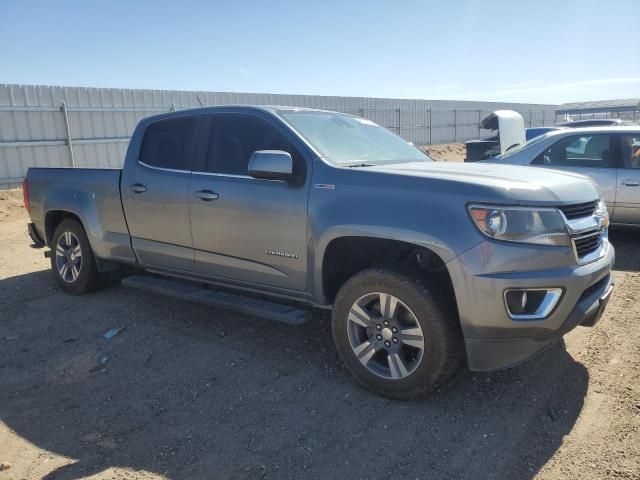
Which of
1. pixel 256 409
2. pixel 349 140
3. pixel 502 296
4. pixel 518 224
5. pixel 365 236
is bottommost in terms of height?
pixel 256 409

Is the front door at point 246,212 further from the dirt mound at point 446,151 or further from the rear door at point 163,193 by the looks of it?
the dirt mound at point 446,151

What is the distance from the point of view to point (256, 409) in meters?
3.28

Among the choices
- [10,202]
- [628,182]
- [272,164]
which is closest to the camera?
[272,164]

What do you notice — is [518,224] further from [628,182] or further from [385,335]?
[628,182]

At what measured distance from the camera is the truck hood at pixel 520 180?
9.50 feet

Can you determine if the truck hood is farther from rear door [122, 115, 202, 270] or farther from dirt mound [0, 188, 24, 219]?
dirt mound [0, 188, 24, 219]

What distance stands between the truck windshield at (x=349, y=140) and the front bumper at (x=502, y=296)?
129 cm

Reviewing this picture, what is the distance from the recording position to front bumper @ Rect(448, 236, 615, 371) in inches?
111

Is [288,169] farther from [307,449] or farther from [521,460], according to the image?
[521,460]

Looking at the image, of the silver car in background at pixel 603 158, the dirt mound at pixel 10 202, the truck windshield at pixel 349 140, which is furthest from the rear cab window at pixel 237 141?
the dirt mound at pixel 10 202

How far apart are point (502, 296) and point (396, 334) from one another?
727 mm

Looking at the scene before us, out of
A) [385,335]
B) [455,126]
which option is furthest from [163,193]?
[455,126]

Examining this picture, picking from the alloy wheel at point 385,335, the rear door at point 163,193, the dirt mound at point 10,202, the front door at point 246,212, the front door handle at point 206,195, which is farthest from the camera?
the dirt mound at point 10,202

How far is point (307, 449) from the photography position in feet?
9.31
